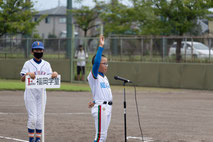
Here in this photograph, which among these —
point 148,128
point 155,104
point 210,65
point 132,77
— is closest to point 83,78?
point 132,77

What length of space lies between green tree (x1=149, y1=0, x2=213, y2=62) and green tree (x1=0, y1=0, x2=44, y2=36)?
28.7 feet

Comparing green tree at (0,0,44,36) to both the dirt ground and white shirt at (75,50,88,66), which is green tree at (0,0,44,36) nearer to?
white shirt at (75,50,88,66)

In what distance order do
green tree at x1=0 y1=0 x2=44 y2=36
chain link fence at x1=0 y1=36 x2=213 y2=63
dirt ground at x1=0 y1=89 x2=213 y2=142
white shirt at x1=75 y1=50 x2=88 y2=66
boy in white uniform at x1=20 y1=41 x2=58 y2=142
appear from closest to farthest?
boy in white uniform at x1=20 y1=41 x2=58 y2=142, dirt ground at x1=0 y1=89 x2=213 y2=142, chain link fence at x1=0 y1=36 x2=213 y2=63, white shirt at x1=75 y1=50 x2=88 y2=66, green tree at x1=0 y1=0 x2=44 y2=36

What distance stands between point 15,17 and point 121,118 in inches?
781

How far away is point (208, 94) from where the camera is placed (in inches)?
729

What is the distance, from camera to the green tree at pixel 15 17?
2894cm

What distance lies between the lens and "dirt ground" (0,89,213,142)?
8.92 m

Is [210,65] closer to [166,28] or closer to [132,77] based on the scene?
[132,77]

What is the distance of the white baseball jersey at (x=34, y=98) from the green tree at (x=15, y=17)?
21513 mm

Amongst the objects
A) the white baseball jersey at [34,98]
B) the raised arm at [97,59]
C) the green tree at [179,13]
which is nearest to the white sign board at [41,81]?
the white baseball jersey at [34,98]

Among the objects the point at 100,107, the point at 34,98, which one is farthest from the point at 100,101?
the point at 34,98

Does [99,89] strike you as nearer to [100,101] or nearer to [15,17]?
[100,101]

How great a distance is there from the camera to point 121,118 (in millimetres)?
11500

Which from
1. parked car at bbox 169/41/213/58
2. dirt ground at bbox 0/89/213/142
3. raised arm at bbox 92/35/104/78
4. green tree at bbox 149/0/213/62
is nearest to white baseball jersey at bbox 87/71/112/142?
raised arm at bbox 92/35/104/78
